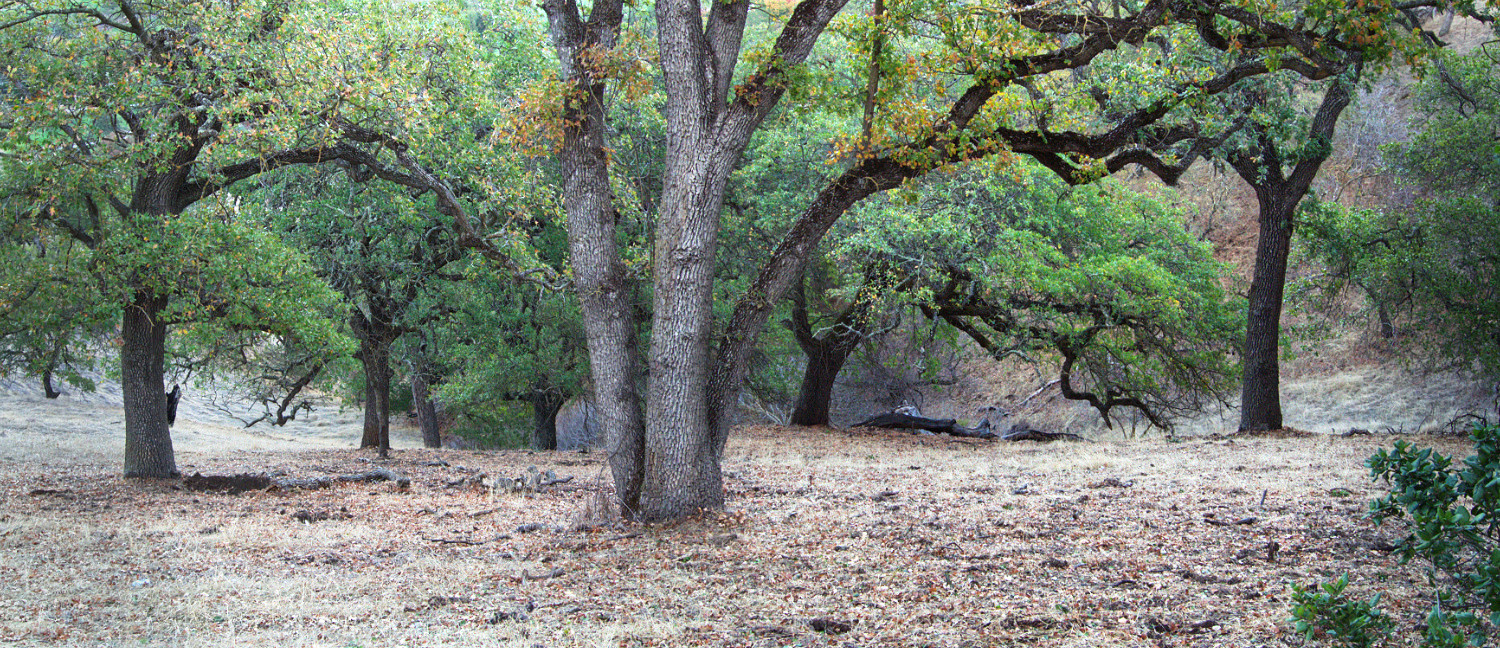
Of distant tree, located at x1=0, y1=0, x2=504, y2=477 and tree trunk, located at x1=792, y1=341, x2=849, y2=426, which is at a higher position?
distant tree, located at x1=0, y1=0, x2=504, y2=477

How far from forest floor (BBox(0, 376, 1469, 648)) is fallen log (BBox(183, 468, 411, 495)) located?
0.26 m

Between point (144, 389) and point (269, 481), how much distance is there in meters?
1.72

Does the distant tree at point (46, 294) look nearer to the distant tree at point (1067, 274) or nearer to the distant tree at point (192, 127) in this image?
the distant tree at point (192, 127)

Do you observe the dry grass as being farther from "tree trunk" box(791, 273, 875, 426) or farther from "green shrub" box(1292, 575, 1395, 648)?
"tree trunk" box(791, 273, 875, 426)

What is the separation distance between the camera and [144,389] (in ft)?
35.3

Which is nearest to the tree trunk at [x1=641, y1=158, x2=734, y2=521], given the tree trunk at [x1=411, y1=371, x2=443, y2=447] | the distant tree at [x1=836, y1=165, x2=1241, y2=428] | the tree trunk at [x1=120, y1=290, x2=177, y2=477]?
the distant tree at [x1=836, y1=165, x2=1241, y2=428]

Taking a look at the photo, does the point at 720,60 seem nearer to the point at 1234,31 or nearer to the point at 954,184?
the point at 1234,31

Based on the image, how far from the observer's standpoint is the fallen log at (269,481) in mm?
10608

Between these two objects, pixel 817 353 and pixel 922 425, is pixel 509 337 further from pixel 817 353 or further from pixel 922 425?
pixel 922 425

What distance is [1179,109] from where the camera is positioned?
31.2 feet

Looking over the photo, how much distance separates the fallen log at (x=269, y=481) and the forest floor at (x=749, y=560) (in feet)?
0.85

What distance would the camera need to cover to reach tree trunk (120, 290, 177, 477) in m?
10.6

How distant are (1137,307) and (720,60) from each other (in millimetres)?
9193

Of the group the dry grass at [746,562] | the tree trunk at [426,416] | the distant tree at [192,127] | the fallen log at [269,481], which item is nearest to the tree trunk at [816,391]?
the tree trunk at [426,416]
